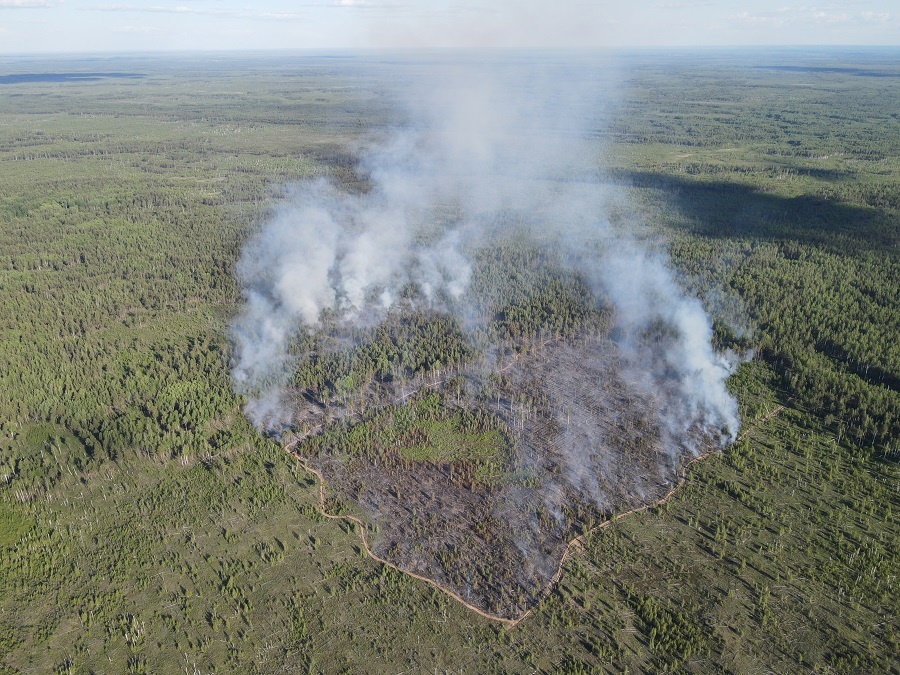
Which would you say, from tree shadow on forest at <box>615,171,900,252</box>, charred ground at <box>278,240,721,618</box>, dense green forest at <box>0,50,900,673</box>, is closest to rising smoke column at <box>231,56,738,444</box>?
charred ground at <box>278,240,721,618</box>

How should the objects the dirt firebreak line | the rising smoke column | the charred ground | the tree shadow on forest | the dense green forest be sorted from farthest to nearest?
the tree shadow on forest < the rising smoke column < the charred ground < the dirt firebreak line < the dense green forest

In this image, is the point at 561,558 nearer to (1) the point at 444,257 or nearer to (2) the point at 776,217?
(1) the point at 444,257

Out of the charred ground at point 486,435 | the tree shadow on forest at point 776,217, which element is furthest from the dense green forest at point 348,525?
the tree shadow on forest at point 776,217

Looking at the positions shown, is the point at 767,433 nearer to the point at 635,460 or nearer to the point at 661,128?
the point at 635,460

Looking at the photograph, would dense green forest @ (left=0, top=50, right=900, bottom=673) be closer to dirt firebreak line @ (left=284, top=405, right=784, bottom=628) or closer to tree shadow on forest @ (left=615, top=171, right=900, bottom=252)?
dirt firebreak line @ (left=284, top=405, right=784, bottom=628)

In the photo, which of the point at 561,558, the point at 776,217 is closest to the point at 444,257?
the point at 561,558

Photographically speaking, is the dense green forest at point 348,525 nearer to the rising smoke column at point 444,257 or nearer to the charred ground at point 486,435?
the charred ground at point 486,435
